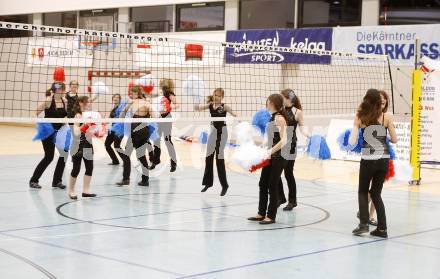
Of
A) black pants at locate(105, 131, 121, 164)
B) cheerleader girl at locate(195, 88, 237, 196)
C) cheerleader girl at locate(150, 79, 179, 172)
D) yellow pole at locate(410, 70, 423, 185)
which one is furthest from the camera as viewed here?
black pants at locate(105, 131, 121, 164)

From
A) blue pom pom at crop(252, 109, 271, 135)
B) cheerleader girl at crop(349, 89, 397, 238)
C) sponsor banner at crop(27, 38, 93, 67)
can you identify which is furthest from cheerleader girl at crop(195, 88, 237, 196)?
sponsor banner at crop(27, 38, 93, 67)

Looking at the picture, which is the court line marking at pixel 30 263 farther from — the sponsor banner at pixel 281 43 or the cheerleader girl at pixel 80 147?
the sponsor banner at pixel 281 43

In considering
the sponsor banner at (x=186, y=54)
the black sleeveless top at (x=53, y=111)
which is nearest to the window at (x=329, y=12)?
the sponsor banner at (x=186, y=54)

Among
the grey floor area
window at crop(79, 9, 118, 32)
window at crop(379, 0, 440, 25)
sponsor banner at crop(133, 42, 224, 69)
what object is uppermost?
window at crop(79, 9, 118, 32)

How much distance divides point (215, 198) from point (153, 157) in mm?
3211

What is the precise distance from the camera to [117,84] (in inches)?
896

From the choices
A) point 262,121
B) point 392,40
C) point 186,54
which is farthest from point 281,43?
point 262,121

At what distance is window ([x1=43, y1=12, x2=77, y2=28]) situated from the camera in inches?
990

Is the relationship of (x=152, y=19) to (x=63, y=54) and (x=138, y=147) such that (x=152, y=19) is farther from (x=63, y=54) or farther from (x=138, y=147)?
(x=138, y=147)

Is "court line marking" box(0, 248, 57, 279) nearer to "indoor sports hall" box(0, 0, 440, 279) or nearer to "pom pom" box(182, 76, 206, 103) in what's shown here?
"indoor sports hall" box(0, 0, 440, 279)

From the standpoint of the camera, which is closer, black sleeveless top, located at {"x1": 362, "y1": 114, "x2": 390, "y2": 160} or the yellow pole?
black sleeveless top, located at {"x1": 362, "y1": 114, "x2": 390, "y2": 160}

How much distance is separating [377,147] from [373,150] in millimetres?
52

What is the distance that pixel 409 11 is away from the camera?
1683 cm

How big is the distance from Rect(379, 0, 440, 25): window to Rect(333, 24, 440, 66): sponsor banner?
1.01 metres
